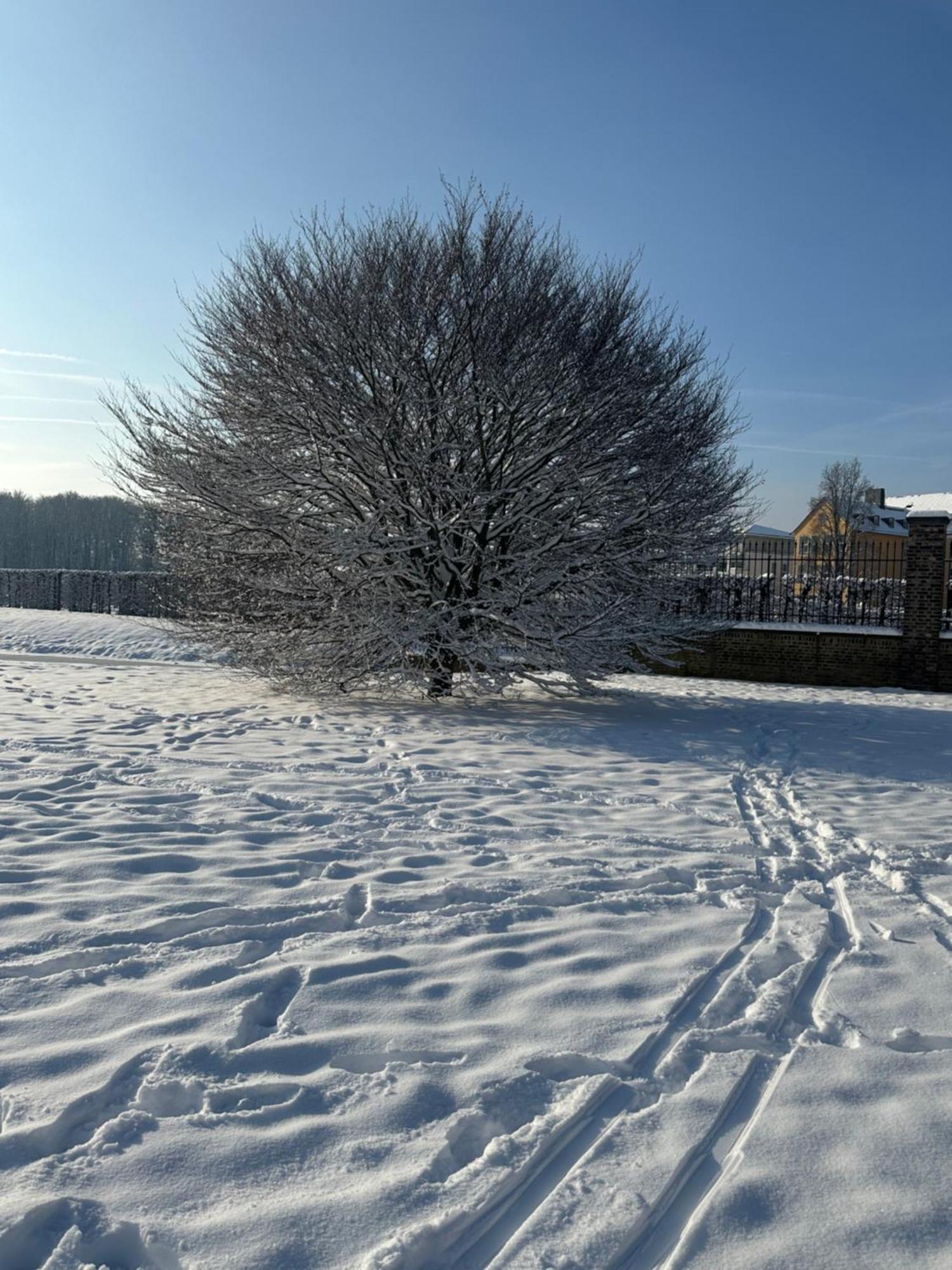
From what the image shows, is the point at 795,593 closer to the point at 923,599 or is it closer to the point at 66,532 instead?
the point at 923,599

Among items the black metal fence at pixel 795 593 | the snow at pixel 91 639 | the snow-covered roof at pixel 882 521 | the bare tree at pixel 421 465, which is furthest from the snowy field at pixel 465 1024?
the snow-covered roof at pixel 882 521

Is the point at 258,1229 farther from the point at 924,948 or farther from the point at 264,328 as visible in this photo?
the point at 264,328

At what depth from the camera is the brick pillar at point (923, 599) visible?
48.3 ft

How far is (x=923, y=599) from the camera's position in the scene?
1482cm

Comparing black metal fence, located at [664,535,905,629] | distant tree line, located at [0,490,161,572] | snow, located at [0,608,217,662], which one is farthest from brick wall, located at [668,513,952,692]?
distant tree line, located at [0,490,161,572]

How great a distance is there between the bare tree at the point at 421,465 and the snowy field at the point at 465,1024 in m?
3.89

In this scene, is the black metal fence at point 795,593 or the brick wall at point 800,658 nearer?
the brick wall at point 800,658

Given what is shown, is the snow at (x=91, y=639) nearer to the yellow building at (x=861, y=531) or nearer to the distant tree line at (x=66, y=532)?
the yellow building at (x=861, y=531)

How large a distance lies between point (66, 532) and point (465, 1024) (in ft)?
269

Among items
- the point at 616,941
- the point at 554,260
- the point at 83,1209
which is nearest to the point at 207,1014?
the point at 83,1209

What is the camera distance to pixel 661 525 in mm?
11422

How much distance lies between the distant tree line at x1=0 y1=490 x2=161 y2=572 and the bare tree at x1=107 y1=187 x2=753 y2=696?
6459 cm

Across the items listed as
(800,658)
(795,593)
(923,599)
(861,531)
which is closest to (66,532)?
(861,531)

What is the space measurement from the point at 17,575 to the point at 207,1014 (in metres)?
28.6
